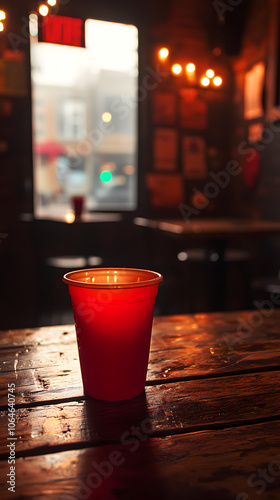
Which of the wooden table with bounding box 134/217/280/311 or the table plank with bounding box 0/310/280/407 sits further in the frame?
the wooden table with bounding box 134/217/280/311

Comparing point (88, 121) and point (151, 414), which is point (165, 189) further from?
point (151, 414)

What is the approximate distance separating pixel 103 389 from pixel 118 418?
0.06m

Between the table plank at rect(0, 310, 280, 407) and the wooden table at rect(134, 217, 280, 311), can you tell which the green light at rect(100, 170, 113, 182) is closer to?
the wooden table at rect(134, 217, 280, 311)

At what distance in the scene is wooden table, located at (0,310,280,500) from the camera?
473 mm

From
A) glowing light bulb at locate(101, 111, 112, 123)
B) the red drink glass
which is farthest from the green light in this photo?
the red drink glass

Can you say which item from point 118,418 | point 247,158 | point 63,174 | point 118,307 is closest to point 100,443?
point 118,418

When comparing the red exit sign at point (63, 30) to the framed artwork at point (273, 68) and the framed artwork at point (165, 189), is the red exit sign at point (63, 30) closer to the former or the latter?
the framed artwork at point (165, 189)

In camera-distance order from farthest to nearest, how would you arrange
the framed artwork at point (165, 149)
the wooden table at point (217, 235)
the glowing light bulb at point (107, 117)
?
the framed artwork at point (165, 149)
the glowing light bulb at point (107, 117)
the wooden table at point (217, 235)

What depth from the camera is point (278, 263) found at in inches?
147

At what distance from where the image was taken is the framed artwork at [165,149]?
412cm

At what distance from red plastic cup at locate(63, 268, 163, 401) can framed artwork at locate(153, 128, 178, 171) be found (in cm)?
360

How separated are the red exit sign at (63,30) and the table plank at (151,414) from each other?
11.6ft

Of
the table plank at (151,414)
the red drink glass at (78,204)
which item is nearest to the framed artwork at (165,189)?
the red drink glass at (78,204)

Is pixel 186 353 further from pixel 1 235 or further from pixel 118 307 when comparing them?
pixel 1 235
